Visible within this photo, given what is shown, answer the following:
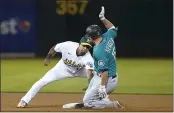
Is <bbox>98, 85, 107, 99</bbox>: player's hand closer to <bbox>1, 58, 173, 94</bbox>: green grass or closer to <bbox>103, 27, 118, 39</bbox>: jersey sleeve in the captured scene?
<bbox>103, 27, 118, 39</bbox>: jersey sleeve

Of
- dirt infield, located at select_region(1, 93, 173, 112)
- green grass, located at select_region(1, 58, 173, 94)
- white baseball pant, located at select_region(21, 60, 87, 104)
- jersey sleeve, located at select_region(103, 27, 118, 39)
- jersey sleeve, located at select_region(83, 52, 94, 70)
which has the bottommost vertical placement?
green grass, located at select_region(1, 58, 173, 94)

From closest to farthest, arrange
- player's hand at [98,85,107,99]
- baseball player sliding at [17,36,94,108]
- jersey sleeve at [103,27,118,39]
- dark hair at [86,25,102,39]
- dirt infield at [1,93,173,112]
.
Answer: player's hand at [98,85,107,99]
dark hair at [86,25,102,39]
jersey sleeve at [103,27,118,39]
dirt infield at [1,93,173,112]
baseball player sliding at [17,36,94,108]

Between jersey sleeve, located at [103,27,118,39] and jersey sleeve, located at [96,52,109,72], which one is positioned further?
jersey sleeve, located at [103,27,118,39]

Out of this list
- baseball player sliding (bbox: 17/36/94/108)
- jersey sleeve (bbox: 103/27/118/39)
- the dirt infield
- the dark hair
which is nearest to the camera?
the dark hair

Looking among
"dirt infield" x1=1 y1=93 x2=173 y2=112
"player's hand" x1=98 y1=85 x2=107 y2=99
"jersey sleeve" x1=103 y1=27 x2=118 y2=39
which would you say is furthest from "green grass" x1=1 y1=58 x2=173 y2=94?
"player's hand" x1=98 y1=85 x2=107 y2=99

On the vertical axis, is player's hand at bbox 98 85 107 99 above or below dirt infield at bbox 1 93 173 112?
above

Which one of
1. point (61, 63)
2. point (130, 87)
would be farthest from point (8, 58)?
point (61, 63)

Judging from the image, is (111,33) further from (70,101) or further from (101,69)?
(70,101)

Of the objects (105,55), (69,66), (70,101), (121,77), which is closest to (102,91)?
(105,55)

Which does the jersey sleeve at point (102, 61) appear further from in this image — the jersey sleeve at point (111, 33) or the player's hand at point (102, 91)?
the jersey sleeve at point (111, 33)
